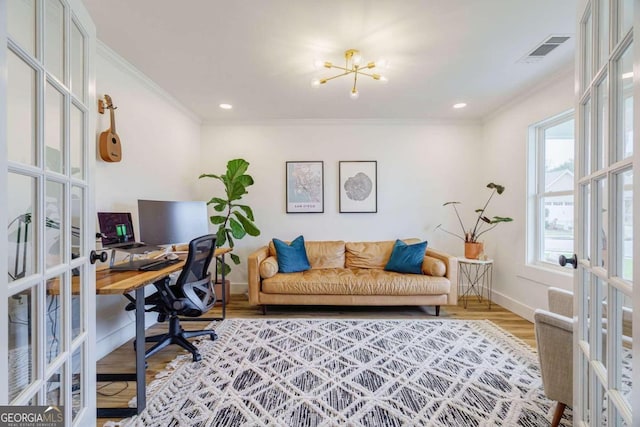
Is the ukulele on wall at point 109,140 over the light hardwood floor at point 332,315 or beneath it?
over

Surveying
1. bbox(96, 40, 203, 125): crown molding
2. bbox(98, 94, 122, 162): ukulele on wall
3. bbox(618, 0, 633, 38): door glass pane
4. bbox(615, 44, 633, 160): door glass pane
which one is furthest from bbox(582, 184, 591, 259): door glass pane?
bbox(96, 40, 203, 125): crown molding

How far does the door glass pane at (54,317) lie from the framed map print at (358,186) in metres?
3.05

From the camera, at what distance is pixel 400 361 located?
1987 mm

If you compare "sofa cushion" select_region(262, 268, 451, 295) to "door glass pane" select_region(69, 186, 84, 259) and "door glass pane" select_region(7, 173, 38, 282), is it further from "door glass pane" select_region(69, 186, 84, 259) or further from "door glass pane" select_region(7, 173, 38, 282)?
"door glass pane" select_region(7, 173, 38, 282)

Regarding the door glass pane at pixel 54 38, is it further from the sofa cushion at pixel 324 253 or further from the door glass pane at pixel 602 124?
the sofa cushion at pixel 324 253

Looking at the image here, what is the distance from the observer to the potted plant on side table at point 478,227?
119 inches

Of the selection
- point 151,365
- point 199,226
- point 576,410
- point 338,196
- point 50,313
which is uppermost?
point 338,196

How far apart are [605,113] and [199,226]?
295 cm

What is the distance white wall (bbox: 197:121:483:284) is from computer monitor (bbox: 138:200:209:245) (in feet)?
3.53

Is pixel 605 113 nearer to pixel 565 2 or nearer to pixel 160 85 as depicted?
pixel 565 2

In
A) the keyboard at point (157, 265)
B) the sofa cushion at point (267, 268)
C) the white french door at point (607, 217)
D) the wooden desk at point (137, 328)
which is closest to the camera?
the white french door at point (607, 217)

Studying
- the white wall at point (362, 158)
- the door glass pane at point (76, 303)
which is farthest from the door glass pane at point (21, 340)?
the white wall at point (362, 158)

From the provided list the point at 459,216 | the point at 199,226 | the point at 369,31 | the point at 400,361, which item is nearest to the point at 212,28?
the point at 369,31

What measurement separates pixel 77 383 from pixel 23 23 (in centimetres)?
133
